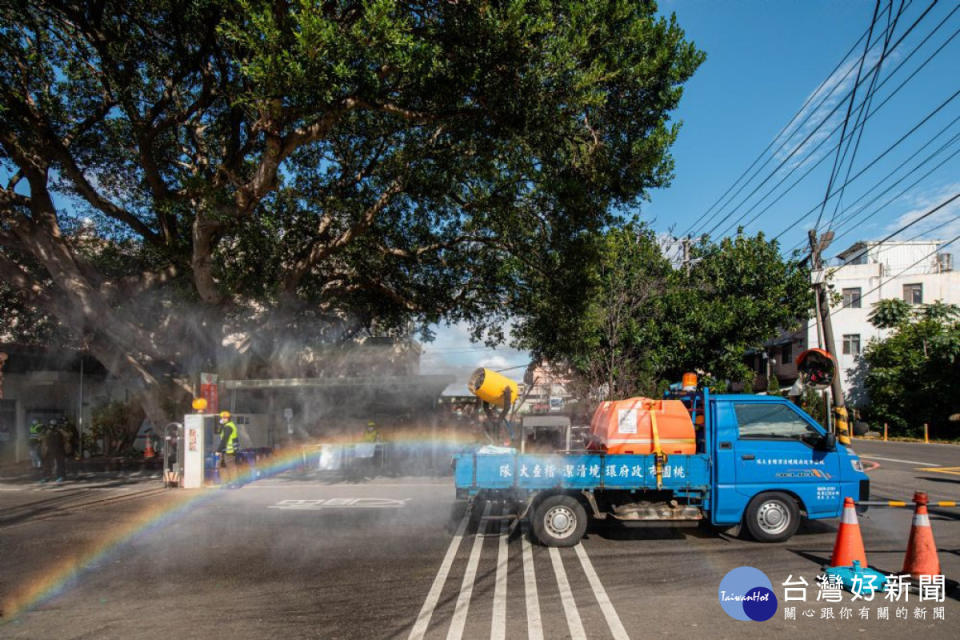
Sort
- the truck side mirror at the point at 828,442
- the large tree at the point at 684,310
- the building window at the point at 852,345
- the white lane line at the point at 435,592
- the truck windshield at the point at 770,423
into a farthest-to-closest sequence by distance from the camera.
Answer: the building window at the point at 852,345, the large tree at the point at 684,310, the truck windshield at the point at 770,423, the truck side mirror at the point at 828,442, the white lane line at the point at 435,592

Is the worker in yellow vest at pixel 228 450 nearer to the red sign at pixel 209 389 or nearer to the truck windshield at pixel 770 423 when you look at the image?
the red sign at pixel 209 389

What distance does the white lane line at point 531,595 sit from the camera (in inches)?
187

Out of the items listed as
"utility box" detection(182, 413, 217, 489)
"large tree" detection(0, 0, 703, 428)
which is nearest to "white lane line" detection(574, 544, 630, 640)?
"large tree" detection(0, 0, 703, 428)

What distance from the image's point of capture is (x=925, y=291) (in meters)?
37.2

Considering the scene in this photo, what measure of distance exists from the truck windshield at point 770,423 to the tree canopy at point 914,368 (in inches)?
1135

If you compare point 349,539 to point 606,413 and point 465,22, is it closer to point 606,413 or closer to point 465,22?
point 606,413

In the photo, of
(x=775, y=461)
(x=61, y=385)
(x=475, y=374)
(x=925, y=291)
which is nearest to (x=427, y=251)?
(x=475, y=374)

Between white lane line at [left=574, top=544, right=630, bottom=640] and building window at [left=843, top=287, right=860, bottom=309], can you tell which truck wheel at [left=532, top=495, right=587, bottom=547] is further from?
building window at [left=843, top=287, right=860, bottom=309]

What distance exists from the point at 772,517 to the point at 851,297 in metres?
37.2

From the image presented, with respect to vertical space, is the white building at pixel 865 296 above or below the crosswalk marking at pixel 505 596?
above

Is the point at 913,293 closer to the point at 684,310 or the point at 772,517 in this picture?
the point at 684,310

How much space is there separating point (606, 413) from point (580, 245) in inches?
227

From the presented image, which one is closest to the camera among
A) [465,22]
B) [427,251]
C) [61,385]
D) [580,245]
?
[465,22]

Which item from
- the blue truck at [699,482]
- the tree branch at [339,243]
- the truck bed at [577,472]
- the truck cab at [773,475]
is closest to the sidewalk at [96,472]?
the tree branch at [339,243]
